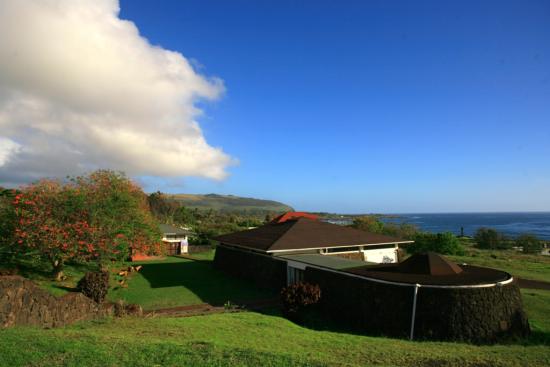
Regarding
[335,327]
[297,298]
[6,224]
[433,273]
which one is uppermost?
[6,224]

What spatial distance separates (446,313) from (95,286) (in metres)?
19.0

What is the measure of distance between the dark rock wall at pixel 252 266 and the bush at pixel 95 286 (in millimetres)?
10478

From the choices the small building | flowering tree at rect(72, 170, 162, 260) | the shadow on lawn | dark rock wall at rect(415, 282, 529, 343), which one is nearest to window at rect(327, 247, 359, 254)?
the shadow on lawn

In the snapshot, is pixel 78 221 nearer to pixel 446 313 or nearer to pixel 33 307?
pixel 33 307

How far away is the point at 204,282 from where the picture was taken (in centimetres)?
2742

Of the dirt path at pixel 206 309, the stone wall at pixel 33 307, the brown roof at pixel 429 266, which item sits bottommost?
the dirt path at pixel 206 309

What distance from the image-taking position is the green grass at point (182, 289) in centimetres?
2200

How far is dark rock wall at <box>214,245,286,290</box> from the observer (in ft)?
79.9

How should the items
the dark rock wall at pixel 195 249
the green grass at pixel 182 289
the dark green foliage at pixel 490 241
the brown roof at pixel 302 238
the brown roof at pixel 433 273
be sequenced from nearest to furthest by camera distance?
the brown roof at pixel 433 273
the green grass at pixel 182 289
the brown roof at pixel 302 238
the dark rock wall at pixel 195 249
the dark green foliage at pixel 490 241

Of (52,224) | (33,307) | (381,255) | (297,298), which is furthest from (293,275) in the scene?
(52,224)

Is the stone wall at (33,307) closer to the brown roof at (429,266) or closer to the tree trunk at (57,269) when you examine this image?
the tree trunk at (57,269)

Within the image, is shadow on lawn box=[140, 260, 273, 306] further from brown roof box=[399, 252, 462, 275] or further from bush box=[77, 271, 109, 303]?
brown roof box=[399, 252, 462, 275]

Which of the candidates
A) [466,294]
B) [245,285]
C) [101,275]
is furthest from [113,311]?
[466,294]

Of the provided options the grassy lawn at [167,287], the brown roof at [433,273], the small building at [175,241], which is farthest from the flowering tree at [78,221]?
the small building at [175,241]
